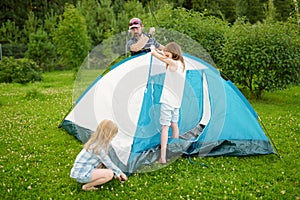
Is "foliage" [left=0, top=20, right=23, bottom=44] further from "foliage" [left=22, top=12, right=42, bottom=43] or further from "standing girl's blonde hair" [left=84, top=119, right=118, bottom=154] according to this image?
"standing girl's blonde hair" [left=84, top=119, right=118, bottom=154]

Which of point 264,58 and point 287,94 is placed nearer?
point 264,58

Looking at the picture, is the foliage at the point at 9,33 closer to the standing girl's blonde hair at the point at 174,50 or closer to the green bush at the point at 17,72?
the green bush at the point at 17,72

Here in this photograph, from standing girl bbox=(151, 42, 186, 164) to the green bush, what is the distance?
8.44 meters

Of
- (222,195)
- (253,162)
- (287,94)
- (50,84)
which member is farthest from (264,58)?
(50,84)

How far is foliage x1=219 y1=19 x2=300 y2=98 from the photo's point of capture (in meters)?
7.71

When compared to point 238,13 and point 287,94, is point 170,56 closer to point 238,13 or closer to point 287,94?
point 287,94

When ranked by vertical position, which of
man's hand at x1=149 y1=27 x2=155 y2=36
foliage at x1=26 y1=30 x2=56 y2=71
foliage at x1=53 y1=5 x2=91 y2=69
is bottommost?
foliage at x1=26 y1=30 x2=56 y2=71

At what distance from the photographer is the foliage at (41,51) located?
16.0 metres

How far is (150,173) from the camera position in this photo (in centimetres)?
422

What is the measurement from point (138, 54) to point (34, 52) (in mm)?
12211

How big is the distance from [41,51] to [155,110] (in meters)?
12.9

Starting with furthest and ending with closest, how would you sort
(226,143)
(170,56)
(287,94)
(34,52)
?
(34,52)
(287,94)
(226,143)
(170,56)

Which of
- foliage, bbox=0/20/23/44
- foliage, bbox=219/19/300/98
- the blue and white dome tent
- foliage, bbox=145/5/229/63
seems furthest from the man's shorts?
foliage, bbox=0/20/23/44

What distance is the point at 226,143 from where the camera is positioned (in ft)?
15.7
